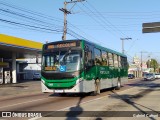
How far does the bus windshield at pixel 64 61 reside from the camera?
1923 centimetres

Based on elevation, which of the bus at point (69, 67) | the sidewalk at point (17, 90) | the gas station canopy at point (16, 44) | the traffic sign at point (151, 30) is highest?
the gas station canopy at point (16, 44)

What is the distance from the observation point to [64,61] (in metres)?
19.3

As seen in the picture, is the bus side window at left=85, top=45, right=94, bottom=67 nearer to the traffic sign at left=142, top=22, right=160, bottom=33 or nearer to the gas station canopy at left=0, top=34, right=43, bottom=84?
the traffic sign at left=142, top=22, right=160, bottom=33

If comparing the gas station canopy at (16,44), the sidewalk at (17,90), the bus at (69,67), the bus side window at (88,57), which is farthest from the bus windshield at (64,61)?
the gas station canopy at (16,44)

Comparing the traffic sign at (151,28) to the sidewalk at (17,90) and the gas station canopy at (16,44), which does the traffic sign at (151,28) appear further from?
the gas station canopy at (16,44)

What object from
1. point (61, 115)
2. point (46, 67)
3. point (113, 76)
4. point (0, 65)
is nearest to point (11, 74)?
point (0, 65)

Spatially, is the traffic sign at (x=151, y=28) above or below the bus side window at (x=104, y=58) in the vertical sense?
above

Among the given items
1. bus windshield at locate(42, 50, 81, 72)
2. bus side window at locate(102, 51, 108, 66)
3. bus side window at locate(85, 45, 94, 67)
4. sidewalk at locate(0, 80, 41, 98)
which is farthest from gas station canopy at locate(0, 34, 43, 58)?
bus windshield at locate(42, 50, 81, 72)

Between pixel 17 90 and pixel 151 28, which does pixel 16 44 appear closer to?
pixel 17 90

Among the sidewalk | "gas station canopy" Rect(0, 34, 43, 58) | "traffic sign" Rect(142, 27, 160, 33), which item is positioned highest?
"gas station canopy" Rect(0, 34, 43, 58)

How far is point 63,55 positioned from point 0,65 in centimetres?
2867

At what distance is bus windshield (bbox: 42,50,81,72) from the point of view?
63.1 feet

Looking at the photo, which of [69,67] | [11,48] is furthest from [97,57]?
[11,48]

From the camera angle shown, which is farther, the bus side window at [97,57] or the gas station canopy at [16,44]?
the gas station canopy at [16,44]
